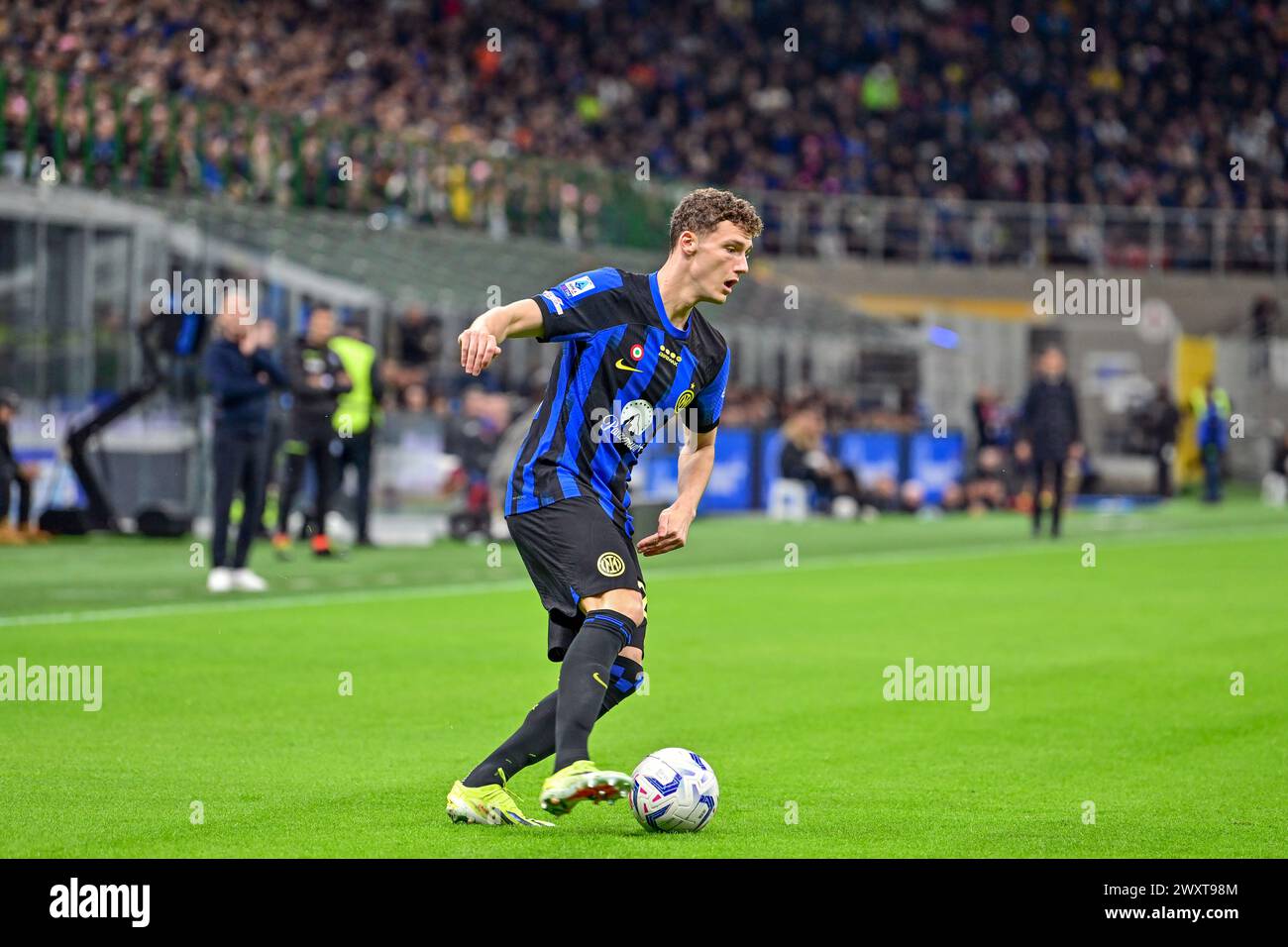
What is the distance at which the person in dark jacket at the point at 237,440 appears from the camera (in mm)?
16828

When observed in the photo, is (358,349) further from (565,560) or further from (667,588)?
(565,560)

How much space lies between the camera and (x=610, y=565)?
280 inches

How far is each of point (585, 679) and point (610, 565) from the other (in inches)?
16.4

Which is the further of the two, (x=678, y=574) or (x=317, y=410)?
(x=317, y=410)

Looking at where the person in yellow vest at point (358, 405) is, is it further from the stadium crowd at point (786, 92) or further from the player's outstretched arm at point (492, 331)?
the player's outstretched arm at point (492, 331)

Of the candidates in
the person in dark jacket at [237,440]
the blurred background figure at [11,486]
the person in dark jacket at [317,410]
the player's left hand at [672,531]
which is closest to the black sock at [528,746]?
the player's left hand at [672,531]

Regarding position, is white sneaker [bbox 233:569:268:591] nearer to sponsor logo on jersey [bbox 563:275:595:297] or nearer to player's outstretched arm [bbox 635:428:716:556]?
player's outstretched arm [bbox 635:428:716:556]

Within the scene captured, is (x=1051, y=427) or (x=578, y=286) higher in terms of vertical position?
(x=578, y=286)

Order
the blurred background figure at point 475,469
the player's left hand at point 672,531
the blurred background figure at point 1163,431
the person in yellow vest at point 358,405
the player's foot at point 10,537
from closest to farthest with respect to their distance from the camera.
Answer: the player's left hand at point 672,531 < the person in yellow vest at point 358,405 < the player's foot at point 10,537 < the blurred background figure at point 475,469 < the blurred background figure at point 1163,431

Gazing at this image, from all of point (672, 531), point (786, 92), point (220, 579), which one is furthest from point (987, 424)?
point (672, 531)

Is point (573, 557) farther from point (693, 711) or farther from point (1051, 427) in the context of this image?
point (1051, 427)

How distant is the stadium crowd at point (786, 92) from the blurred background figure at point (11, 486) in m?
9.55

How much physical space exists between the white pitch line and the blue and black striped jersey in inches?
307

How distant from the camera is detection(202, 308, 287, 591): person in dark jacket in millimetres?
16828
